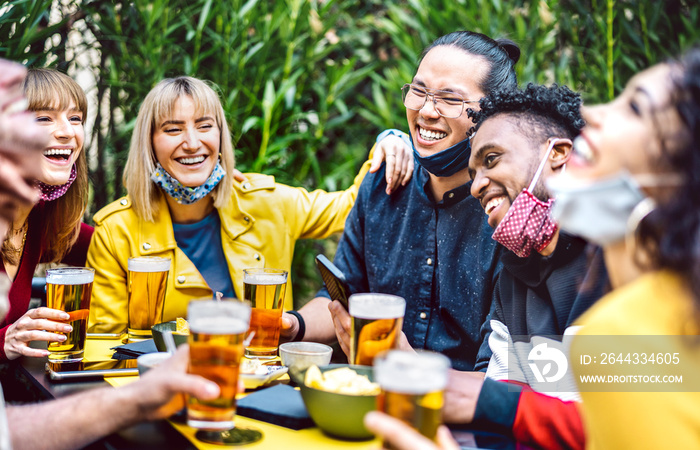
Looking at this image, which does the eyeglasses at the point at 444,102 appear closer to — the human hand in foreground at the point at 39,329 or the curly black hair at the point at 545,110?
the curly black hair at the point at 545,110

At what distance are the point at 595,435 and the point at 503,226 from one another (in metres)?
0.87

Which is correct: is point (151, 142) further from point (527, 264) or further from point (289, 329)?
point (527, 264)

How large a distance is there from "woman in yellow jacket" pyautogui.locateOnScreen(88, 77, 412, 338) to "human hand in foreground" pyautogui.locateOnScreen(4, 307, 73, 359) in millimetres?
641

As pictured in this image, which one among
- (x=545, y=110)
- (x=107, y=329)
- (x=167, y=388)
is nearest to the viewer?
(x=167, y=388)

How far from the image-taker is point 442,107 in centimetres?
257

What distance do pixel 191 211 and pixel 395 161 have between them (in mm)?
1025

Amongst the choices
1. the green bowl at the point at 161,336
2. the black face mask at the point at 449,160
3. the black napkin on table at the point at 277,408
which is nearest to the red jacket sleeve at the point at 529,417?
the black napkin on table at the point at 277,408

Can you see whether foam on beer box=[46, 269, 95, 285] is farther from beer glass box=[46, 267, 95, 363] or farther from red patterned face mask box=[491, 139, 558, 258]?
red patterned face mask box=[491, 139, 558, 258]

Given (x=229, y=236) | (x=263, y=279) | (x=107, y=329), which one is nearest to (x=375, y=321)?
(x=263, y=279)

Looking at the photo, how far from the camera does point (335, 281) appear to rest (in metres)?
1.84

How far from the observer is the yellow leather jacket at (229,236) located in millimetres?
2678

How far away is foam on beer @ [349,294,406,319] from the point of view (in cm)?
151

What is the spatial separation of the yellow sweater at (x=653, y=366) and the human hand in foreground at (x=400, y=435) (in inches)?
10.7

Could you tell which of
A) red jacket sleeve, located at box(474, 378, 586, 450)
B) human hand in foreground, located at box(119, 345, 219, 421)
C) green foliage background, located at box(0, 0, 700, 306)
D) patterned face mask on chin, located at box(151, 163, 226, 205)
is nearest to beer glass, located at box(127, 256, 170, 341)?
patterned face mask on chin, located at box(151, 163, 226, 205)
